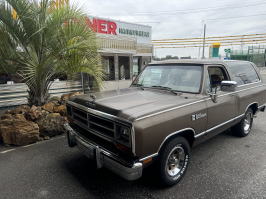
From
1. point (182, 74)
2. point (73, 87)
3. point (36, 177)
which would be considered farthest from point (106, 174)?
point (73, 87)

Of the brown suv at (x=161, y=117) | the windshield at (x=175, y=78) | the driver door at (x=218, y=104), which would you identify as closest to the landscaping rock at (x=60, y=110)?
the brown suv at (x=161, y=117)

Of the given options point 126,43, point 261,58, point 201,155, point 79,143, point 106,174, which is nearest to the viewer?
point 79,143

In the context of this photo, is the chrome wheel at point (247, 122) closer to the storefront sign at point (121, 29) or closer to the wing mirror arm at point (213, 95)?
the wing mirror arm at point (213, 95)

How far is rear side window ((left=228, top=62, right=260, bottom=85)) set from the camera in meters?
3.99

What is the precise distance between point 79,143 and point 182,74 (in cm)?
214

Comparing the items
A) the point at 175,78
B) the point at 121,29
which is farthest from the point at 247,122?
the point at 121,29

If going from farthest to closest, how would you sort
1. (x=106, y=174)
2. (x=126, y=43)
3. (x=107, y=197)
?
(x=126, y=43) → (x=106, y=174) → (x=107, y=197)

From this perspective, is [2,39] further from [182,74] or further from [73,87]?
[73,87]

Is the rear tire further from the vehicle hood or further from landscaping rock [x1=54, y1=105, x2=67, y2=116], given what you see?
landscaping rock [x1=54, y1=105, x2=67, y2=116]

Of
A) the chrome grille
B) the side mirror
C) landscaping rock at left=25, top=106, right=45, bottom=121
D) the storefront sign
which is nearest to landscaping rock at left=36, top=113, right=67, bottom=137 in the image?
landscaping rock at left=25, top=106, right=45, bottom=121

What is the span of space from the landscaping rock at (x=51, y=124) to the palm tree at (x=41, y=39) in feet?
2.78

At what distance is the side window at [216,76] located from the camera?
134 inches

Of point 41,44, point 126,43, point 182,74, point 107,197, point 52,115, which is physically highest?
point 126,43

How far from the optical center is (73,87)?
337 inches
